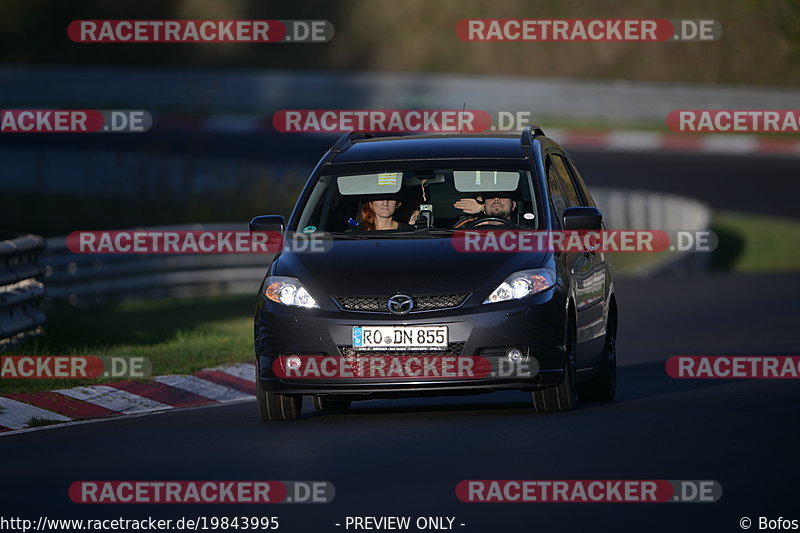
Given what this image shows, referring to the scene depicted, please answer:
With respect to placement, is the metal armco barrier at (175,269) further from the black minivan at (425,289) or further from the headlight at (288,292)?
the headlight at (288,292)

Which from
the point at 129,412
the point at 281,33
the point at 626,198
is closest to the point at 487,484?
the point at 129,412

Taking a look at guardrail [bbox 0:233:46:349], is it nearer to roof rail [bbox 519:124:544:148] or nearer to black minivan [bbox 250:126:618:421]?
black minivan [bbox 250:126:618:421]

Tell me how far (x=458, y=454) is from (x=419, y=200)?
9.59ft

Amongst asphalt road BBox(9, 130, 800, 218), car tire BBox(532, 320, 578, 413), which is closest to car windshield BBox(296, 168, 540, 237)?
car tire BBox(532, 320, 578, 413)

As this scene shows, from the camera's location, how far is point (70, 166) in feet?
109

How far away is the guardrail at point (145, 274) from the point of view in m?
23.1

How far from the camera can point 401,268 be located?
11219 millimetres

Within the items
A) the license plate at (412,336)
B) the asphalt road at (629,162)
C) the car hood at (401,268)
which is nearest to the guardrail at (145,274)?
the asphalt road at (629,162)

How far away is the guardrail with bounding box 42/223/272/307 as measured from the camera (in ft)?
75.9

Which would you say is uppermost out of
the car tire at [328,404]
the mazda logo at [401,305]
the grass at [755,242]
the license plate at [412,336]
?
the grass at [755,242]

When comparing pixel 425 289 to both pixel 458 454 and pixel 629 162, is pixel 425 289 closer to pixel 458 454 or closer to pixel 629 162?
pixel 458 454

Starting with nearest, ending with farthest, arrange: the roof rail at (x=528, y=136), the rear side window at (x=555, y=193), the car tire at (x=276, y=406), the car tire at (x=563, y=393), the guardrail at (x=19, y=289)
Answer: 1. the car tire at (x=563, y=393)
2. the car tire at (x=276, y=406)
3. the rear side window at (x=555, y=193)
4. the roof rail at (x=528, y=136)
5. the guardrail at (x=19, y=289)

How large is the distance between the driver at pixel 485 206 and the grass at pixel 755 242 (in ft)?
57.5

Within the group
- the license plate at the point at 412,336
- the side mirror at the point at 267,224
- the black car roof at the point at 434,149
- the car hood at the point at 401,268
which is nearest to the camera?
the license plate at the point at 412,336
